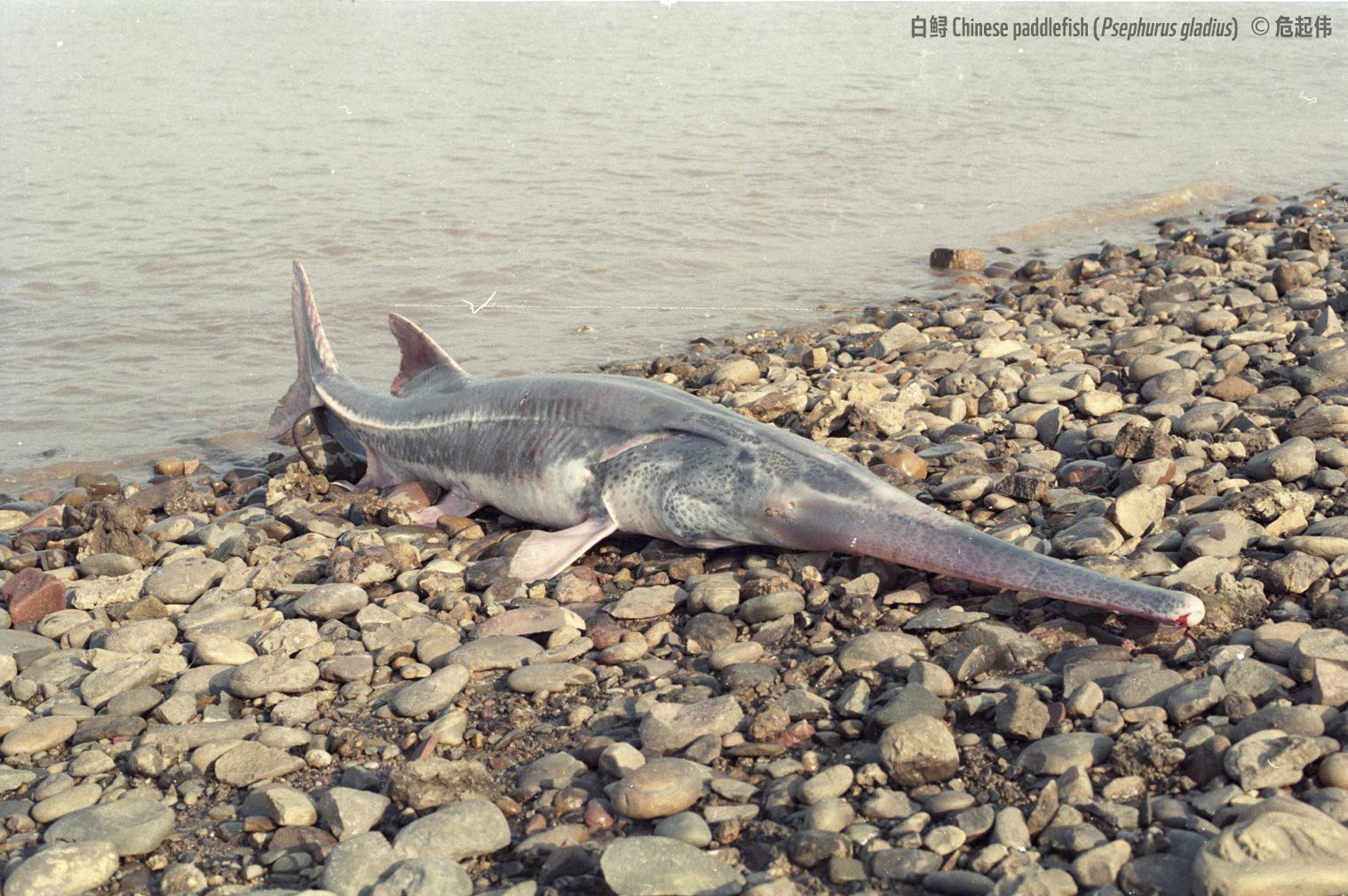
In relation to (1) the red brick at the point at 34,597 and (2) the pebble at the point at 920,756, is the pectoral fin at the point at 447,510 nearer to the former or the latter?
(1) the red brick at the point at 34,597

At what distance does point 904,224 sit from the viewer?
1577 centimetres

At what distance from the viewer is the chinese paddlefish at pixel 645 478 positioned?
489 centimetres

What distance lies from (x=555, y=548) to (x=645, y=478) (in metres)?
0.52

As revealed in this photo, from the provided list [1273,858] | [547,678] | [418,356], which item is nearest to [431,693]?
[547,678]

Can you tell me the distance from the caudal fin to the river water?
1113 mm

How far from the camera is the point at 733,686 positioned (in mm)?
4430

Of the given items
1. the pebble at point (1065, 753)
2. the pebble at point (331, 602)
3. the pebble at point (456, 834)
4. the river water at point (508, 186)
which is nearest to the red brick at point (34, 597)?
the pebble at point (331, 602)

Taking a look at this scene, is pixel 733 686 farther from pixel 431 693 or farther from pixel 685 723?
pixel 431 693

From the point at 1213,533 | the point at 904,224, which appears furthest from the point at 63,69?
the point at 1213,533

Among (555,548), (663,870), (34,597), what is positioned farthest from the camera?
(555,548)

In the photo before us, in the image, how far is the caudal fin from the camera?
7875 millimetres

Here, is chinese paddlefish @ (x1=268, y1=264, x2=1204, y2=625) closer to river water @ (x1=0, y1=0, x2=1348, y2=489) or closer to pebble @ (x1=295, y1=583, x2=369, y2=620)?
pebble @ (x1=295, y1=583, x2=369, y2=620)

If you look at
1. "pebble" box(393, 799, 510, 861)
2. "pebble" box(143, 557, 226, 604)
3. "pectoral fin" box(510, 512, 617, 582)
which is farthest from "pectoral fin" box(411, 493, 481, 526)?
"pebble" box(393, 799, 510, 861)

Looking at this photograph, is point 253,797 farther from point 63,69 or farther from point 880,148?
point 63,69
